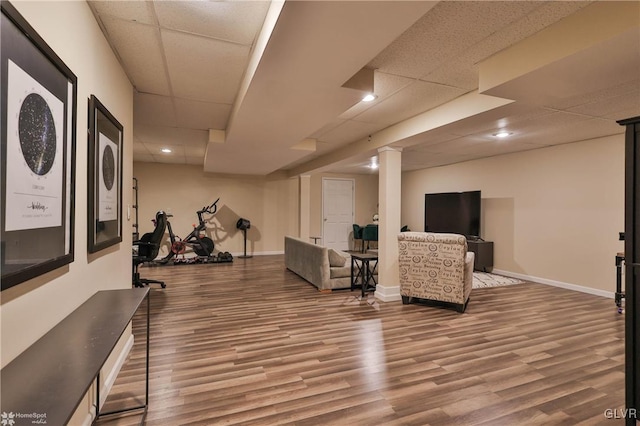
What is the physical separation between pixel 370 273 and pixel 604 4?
3.91 meters

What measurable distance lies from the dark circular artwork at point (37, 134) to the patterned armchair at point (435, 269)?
365 cm

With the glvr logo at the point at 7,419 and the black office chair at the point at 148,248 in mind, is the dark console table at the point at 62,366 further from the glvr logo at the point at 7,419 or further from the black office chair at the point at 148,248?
the black office chair at the point at 148,248

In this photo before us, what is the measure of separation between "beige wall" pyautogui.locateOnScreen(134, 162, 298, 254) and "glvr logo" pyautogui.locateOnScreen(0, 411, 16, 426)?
7.73 m

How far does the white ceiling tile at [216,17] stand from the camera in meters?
1.73

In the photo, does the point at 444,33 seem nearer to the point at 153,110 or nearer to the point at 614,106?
the point at 614,106

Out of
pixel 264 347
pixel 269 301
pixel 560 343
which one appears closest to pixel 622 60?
pixel 560 343

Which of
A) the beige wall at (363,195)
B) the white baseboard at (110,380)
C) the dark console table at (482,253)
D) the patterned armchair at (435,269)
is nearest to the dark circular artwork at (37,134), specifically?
the white baseboard at (110,380)

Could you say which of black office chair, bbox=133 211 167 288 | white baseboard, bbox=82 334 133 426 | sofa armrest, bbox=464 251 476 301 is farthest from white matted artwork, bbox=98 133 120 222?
sofa armrest, bbox=464 251 476 301

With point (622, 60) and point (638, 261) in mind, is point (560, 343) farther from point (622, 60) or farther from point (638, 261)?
point (622, 60)

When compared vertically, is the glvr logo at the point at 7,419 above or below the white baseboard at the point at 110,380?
above

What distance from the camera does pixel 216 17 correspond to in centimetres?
185

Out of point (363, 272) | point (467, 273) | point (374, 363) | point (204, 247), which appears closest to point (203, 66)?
point (374, 363)

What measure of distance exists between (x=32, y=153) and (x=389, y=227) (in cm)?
386

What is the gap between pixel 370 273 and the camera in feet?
16.0
